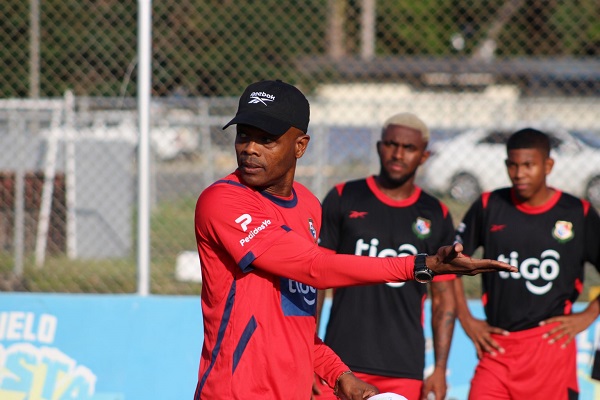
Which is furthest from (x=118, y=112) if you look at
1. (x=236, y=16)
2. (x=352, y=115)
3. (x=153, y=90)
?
(x=352, y=115)

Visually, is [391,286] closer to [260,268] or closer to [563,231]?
[563,231]

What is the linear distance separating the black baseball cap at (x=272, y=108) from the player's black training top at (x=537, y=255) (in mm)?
2305

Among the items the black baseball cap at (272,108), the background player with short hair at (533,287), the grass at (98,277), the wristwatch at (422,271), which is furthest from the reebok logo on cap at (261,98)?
the grass at (98,277)

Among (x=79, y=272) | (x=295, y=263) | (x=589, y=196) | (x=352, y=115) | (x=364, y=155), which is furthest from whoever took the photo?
(x=352, y=115)

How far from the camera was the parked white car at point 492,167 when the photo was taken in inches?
493

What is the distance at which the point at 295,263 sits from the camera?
2832mm

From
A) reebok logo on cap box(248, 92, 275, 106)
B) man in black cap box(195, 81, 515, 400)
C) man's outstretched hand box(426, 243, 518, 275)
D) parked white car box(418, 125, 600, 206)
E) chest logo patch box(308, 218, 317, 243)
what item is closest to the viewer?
man's outstretched hand box(426, 243, 518, 275)

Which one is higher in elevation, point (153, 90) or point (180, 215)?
A: point (153, 90)

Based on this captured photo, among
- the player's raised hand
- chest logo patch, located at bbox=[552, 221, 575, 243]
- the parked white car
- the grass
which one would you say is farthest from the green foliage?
the player's raised hand

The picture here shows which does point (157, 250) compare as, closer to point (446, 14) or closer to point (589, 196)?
point (446, 14)

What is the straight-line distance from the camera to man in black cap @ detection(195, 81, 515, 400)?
9.38 ft

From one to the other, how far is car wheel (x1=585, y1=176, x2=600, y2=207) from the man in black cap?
32.7 feet

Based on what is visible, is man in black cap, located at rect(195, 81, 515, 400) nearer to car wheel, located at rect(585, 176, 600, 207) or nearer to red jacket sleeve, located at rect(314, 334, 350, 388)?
red jacket sleeve, located at rect(314, 334, 350, 388)

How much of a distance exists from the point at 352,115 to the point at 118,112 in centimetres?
1079
